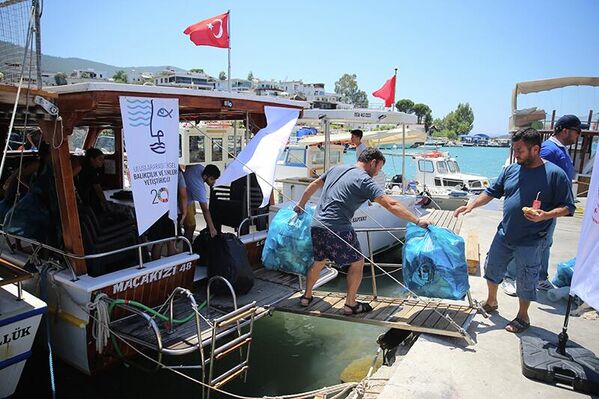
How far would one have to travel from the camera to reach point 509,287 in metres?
5.38

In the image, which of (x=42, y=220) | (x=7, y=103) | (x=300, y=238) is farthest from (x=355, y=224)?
(x=7, y=103)

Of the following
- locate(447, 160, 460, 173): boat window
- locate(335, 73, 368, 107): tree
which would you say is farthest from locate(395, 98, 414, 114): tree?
locate(447, 160, 460, 173): boat window

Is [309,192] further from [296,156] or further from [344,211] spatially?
[296,156]

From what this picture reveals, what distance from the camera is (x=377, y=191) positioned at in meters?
4.11

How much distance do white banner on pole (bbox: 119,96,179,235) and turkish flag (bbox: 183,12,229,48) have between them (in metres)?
2.45

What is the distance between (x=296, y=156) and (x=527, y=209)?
29.2 feet

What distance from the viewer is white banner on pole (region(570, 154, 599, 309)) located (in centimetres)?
303

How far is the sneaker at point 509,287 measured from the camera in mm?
5277

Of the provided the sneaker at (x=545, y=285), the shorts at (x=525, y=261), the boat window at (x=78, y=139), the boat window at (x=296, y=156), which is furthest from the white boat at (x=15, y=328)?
the boat window at (x=296, y=156)

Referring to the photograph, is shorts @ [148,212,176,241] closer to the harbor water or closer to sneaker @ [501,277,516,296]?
the harbor water

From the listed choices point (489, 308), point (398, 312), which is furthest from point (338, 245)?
point (489, 308)

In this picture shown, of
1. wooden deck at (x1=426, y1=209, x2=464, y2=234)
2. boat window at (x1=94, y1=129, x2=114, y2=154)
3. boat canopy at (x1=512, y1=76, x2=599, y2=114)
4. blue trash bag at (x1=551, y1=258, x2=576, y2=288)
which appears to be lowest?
wooden deck at (x1=426, y1=209, x2=464, y2=234)

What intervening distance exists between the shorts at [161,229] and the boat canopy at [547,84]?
45.4ft

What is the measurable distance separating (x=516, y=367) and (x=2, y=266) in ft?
17.2
